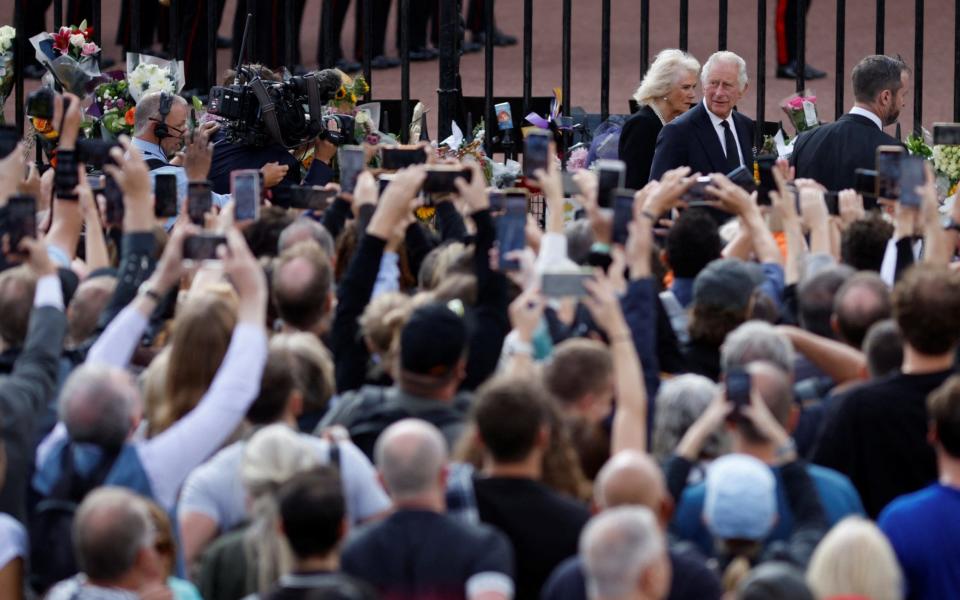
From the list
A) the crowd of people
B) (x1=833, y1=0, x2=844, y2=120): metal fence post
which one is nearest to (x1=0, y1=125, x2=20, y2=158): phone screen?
the crowd of people

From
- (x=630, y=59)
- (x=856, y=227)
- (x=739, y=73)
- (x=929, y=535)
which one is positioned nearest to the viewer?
(x=929, y=535)

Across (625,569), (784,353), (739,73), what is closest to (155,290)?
(784,353)

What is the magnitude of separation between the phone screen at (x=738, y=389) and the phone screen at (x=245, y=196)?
2.10m

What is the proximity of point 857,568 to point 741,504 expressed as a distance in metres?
0.37

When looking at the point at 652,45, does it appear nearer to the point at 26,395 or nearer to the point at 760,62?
the point at 760,62

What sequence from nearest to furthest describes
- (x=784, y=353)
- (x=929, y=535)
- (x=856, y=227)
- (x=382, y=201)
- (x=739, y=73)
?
1. (x=929, y=535)
2. (x=784, y=353)
3. (x=382, y=201)
4. (x=856, y=227)
5. (x=739, y=73)

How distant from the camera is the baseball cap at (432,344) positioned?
3.96m

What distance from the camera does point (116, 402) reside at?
3.71m

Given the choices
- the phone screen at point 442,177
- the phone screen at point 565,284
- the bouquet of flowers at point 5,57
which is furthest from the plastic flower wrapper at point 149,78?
the phone screen at point 565,284

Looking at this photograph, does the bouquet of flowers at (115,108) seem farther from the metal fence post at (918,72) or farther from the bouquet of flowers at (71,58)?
the metal fence post at (918,72)

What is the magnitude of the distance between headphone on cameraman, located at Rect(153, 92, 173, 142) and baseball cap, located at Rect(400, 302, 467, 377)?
3.54m

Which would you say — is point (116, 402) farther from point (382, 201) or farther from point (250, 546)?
point (382, 201)

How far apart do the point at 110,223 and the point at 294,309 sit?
1.07m

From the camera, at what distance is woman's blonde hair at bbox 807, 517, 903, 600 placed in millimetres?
3055
